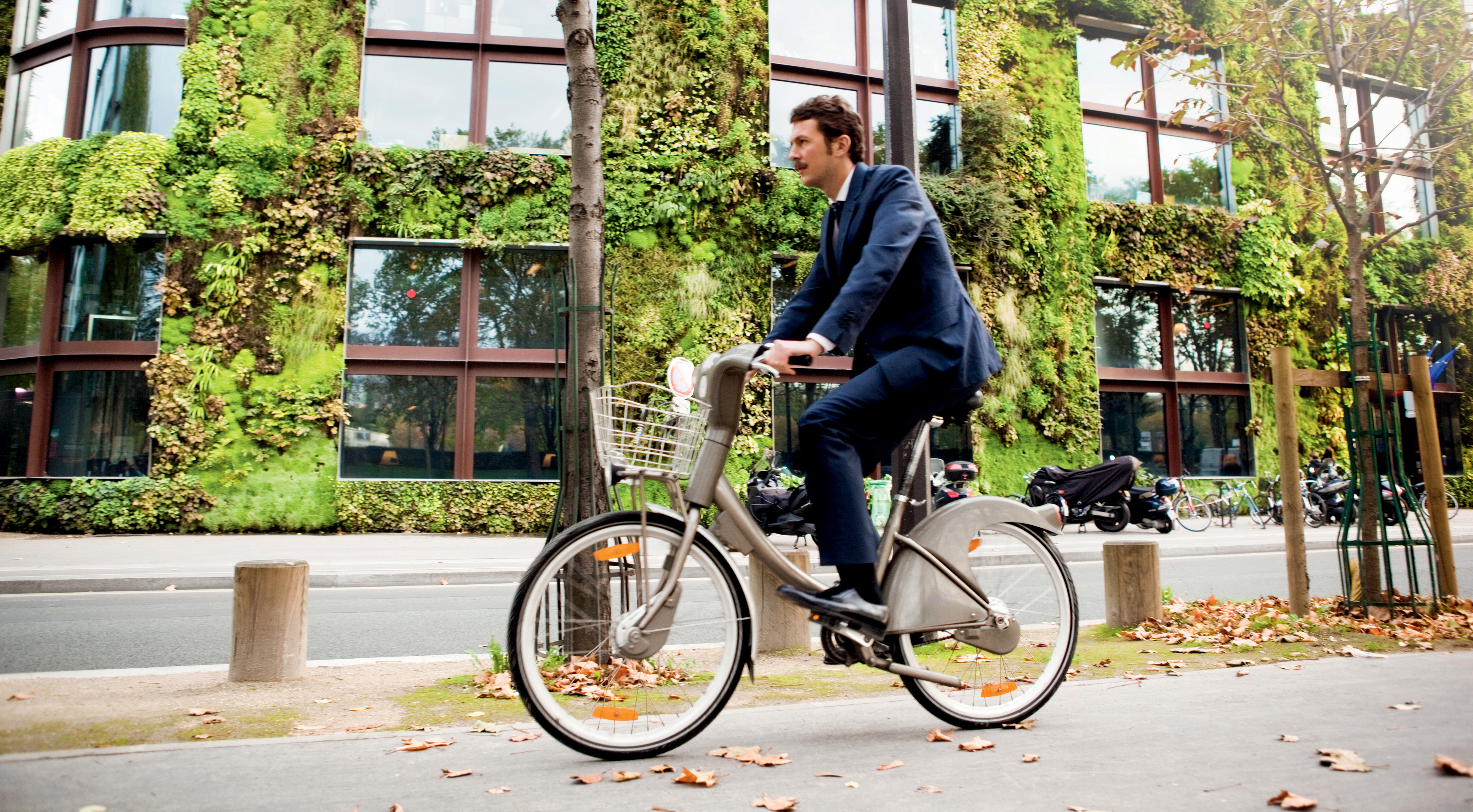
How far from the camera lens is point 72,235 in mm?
15156

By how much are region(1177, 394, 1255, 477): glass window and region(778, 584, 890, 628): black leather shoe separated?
17.8 metres

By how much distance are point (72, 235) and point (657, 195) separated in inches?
385

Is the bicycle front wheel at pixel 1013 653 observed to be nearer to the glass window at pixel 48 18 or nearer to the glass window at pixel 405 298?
the glass window at pixel 405 298

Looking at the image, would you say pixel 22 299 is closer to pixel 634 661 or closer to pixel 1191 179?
pixel 634 661

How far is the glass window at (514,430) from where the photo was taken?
610 inches

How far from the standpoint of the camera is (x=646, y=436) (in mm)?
2852

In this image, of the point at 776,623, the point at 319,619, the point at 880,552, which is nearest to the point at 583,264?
the point at 776,623

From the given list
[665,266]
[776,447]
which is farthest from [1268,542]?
[665,266]

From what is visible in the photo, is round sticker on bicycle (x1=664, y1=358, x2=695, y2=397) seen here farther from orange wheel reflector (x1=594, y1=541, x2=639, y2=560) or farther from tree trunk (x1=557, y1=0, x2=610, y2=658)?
orange wheel reflector (x1=594, y1=541, x2=639, y2=560)

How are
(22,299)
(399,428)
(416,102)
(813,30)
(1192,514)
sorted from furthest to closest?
(813,30)
(1192,514)
(416,102)
(22,299)
(399,428)

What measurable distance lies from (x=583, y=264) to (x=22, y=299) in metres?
16.2

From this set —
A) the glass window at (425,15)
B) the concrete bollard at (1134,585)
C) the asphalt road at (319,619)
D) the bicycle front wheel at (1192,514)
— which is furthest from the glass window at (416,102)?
the bicycle front wheel at (1192,514)

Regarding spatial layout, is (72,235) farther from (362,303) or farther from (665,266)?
(665,266)

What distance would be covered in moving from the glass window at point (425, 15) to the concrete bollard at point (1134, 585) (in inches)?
601
